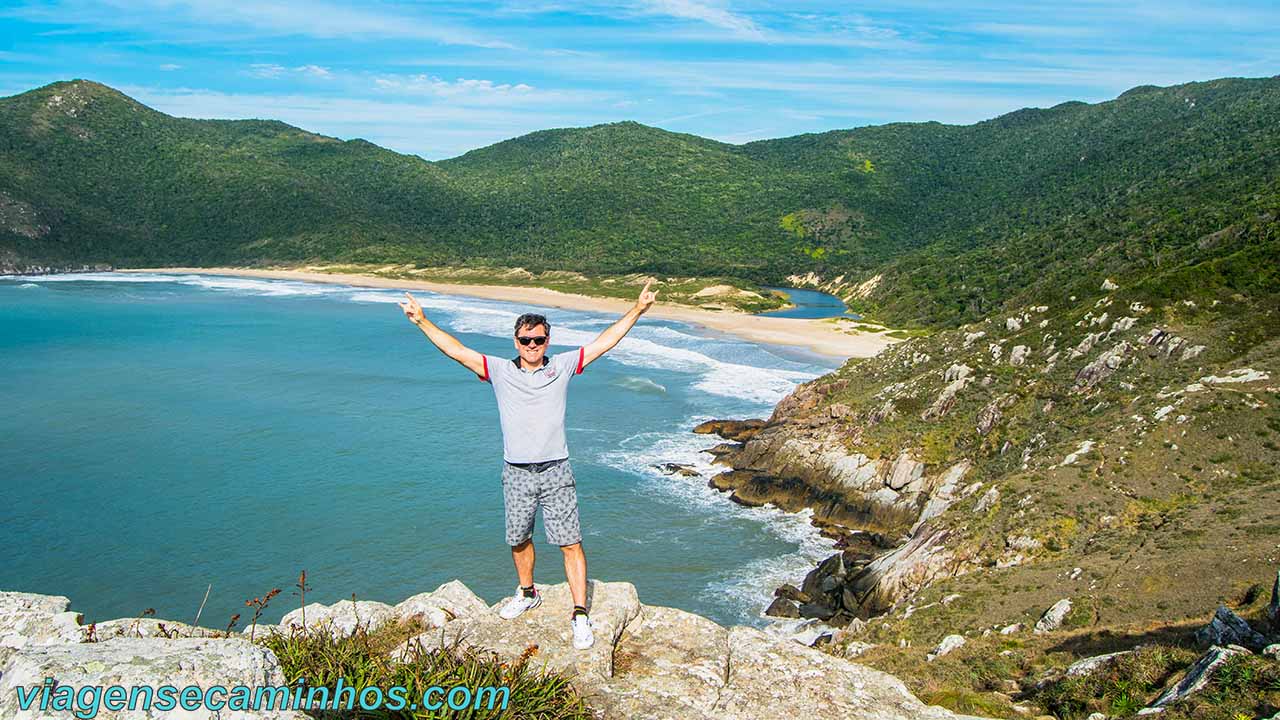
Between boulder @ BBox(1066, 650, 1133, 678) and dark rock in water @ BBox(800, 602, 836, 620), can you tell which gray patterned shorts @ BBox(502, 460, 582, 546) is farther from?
dark rock in water @ BBox(800, 602, 836, 620)

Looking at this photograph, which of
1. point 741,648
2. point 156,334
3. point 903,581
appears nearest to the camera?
point 741,648

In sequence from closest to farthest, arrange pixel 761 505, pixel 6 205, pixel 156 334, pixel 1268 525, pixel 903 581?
1. pixel 1268 525
2. pixel 903 581
3. pixel 761 505
4. pixel 156 334
5. pixel 6 205

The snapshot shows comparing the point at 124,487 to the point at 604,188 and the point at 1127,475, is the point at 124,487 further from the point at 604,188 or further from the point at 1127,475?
the point at 604,188

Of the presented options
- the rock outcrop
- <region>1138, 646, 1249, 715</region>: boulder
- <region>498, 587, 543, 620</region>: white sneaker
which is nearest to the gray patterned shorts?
<region>498, 587, 543, 620</region>: white sneaker

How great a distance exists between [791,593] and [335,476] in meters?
19.0

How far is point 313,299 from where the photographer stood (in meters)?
106

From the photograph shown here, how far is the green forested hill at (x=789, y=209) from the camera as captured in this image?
77750mm

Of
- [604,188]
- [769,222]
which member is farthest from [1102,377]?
[604,188]

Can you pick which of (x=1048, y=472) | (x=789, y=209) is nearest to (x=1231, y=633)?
(x=1048, y=472)

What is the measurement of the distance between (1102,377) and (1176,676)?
1896 centimetres

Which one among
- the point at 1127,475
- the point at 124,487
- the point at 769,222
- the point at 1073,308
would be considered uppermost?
the point at 769,222

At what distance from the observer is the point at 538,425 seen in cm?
748

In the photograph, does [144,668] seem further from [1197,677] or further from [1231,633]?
[1231,633]

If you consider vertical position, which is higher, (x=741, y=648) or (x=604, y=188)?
(x=604, y=188)
